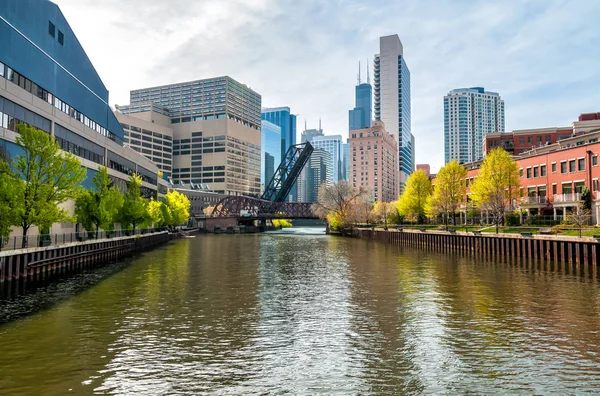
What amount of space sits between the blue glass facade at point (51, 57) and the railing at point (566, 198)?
68.1m

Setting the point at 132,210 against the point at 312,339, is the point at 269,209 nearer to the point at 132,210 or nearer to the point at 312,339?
the point at 132,210

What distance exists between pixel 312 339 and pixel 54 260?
94.7ft

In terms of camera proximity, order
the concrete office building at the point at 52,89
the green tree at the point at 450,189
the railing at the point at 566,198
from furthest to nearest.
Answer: the green tree at the point at 450,189
the railing at the point at 566,198
the concrete office building at the point at 52,89

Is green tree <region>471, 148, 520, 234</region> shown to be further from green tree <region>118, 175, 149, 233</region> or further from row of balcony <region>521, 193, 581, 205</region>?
green tree <region>118, 175, 149, 233</region>

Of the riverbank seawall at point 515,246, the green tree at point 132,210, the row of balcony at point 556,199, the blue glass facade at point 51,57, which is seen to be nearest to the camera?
the riverbank seawall at point 515,246

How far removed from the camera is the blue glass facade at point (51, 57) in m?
44.2

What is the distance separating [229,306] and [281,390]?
40.7 feet

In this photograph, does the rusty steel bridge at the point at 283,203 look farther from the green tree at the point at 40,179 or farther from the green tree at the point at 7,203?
the green tree at the point at 7,203

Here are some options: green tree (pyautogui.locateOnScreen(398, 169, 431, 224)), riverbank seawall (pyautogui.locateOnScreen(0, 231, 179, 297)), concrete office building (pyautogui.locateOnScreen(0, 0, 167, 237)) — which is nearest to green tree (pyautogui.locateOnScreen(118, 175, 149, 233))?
concrete office building (pyautogui.locateOnScreen(0, 0, 167, 237))

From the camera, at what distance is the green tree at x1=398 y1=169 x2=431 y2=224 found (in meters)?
98.5

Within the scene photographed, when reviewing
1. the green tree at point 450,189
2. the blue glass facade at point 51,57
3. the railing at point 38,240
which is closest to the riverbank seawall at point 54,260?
the railing at point 38,240

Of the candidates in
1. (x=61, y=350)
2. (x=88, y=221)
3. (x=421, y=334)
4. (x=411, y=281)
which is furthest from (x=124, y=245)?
(x=421, y=334)

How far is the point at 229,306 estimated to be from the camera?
25.1 m

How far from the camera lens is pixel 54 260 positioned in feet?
125
